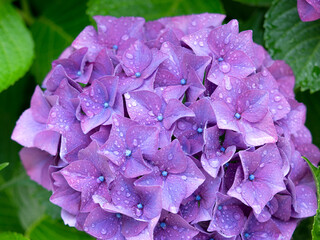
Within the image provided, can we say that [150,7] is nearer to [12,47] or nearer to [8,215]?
[12,47]

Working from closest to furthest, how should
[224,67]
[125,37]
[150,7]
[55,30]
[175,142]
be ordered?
1. [175,142]
2. [224,67]
3. [125,37]
4. [150,7]
5. [55,30]

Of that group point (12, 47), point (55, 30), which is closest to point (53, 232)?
point (12, 47)

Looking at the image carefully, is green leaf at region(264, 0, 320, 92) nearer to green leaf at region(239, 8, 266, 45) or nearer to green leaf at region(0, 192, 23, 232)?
green leaf at region(239, 8, 266, 45)

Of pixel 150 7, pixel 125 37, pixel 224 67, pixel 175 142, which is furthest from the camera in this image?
pixel 150 7

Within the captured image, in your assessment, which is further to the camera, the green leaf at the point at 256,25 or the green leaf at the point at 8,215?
the green leaf at the point at 8,215

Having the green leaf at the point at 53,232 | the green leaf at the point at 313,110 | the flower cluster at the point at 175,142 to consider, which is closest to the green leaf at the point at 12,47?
the flower cluster at the point at 175,142

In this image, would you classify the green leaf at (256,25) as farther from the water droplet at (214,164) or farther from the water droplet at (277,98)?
the water droplet at (214,164)
